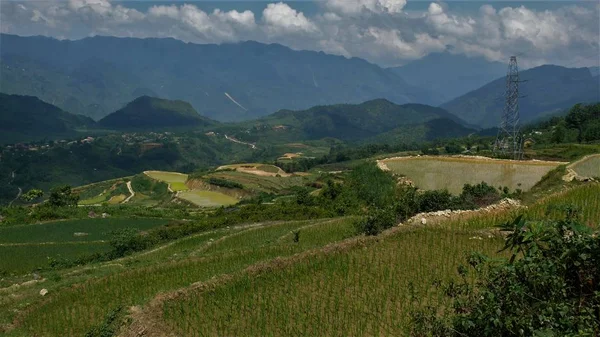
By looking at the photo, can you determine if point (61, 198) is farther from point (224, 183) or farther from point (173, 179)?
point (173, 179)

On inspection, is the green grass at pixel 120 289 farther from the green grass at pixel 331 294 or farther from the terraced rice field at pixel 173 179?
the terraced rice field at pixel 173 179

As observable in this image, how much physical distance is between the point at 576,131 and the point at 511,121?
39.1 metres

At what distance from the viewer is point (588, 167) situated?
3556cm

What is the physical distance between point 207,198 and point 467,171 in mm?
55690

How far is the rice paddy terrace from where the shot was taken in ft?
39.1

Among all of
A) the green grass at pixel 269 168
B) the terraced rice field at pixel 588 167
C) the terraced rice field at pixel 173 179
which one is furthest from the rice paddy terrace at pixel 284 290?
the green grass at pixel 269 168

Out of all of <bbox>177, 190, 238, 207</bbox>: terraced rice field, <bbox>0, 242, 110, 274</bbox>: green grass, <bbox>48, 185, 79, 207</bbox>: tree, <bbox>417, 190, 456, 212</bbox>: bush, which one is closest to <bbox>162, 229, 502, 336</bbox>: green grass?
<bbox>417, 190, 456, 212</bbox>: bush

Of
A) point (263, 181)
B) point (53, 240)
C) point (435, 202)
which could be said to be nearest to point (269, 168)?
point (263, 181)

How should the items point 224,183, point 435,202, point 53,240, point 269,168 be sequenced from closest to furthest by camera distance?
1. point 435,202
2. point 53,240
3. point 224,183
4. point 269,168

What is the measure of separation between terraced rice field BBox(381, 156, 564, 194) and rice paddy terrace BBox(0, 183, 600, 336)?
59.4ft

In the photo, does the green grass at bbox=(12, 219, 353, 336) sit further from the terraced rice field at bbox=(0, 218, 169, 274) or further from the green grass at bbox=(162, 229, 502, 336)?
the terraced rice field at bbox=(0, 218, 169, 274)

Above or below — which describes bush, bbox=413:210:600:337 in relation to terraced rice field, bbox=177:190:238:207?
above

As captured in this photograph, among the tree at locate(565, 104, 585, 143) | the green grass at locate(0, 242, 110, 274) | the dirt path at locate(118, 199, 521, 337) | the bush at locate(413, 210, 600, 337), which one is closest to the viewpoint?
the bush at locate(413, 210, 600, 337)

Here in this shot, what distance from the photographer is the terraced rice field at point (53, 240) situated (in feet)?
110
